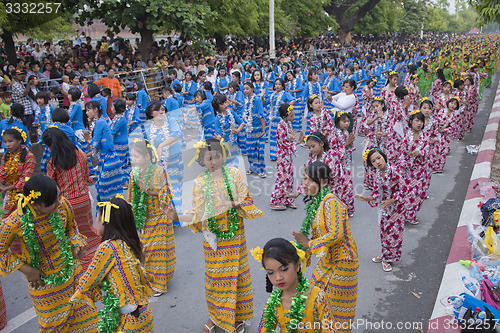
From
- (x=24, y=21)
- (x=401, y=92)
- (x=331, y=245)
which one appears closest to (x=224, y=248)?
(x=331, y=245)

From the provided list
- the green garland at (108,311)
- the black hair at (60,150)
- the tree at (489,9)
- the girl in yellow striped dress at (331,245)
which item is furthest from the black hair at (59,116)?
the tree at (489,9)

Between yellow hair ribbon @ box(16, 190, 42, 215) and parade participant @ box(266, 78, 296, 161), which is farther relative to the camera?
parade participant @ box(266, 78, 296, 161)

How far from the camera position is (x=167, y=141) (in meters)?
6.90

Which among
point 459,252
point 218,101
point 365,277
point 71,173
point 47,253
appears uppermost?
point 218,101

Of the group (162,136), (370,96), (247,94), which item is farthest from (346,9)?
(162,136)

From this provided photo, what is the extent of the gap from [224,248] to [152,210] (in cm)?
120

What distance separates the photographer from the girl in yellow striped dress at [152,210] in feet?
15.3

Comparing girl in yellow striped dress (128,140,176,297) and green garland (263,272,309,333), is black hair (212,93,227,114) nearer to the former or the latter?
girl in yellow striped dress (128,140,176,297)

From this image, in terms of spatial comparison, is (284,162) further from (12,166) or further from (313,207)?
(12,166)

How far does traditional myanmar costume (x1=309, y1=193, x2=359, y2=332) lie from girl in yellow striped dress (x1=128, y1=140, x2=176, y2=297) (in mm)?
1838

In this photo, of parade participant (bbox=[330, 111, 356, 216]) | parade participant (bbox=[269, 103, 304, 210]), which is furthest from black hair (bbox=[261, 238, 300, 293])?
parade participant (bbox=[269, 103, 304, 210])

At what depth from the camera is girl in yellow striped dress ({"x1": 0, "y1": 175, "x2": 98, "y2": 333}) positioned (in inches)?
138

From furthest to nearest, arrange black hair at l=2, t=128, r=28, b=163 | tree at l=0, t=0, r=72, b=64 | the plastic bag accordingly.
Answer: tree at l=0, t=0, r=72, b=64 < black hair at l=2, t=128, r=28, b=163 < the plastic bag

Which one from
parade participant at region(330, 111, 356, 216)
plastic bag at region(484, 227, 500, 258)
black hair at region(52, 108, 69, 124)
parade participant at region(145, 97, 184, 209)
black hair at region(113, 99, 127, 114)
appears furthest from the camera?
black hair at region(113, 99, 127, 114)
